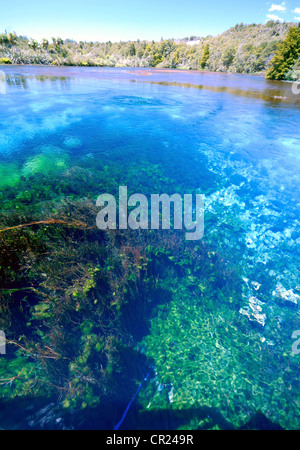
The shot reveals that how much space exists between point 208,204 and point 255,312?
17.8 feet

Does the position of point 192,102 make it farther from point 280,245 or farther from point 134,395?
point 134,395

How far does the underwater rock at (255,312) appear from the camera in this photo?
5738mm

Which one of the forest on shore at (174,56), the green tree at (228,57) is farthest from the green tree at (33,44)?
the green tree at (228,57)

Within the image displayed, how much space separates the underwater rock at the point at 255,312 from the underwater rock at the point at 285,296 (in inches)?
28.2

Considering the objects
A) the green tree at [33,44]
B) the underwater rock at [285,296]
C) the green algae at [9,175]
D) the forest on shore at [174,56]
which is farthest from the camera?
the green tree at [33,44]

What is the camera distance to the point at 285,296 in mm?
6270

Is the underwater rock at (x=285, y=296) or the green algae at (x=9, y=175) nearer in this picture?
the underwater rock at (x=285, y=296)

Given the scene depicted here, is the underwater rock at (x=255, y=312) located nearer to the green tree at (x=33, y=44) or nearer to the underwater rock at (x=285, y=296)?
the underwater rock at (x=285, y=296)

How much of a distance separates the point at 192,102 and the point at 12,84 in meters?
29.3

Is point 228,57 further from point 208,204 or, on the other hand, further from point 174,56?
point 208,204

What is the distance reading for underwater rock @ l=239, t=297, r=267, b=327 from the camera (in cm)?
574

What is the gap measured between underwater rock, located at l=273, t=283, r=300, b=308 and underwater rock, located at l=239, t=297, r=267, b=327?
715 millimetres

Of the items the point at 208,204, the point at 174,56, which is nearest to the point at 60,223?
the point at 208,204

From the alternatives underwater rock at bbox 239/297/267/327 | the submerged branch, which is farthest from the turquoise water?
the submerged branch
